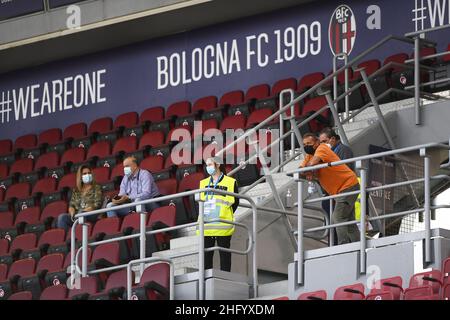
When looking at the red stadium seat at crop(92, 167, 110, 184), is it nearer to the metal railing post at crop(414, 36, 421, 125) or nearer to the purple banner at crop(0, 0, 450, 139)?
the purple banner at crop(0, 0, 450, 139)

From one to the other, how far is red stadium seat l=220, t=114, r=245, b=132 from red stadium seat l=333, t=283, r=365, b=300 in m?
5.57

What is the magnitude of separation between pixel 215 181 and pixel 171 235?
1280 millimetres

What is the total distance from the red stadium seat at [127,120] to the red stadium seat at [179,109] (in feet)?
1.60

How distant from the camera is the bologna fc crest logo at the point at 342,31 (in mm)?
16219

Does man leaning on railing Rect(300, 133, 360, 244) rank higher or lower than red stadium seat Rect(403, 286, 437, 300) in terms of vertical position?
higher

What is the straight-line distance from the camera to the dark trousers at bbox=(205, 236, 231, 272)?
36.4ft

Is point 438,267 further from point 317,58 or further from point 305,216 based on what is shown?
point 317,58

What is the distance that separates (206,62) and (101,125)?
1.58m

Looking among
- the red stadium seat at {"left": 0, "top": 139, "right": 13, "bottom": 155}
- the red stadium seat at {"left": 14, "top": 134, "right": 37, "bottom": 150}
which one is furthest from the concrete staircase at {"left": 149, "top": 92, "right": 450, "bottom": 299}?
the red stadium seat at {"left": 0, "top": 139, "right": 13, "bottom": 155}

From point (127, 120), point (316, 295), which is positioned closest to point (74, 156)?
point (127, 120)

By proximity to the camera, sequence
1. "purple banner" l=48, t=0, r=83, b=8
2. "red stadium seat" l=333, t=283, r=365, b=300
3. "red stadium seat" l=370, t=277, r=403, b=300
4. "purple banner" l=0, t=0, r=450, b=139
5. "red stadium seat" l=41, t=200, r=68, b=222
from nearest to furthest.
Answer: "red stadium seat" l=370, t=277, r=403, b=300 → "red stadium seat" l=333, t=283, r=365, b=300 → "red stadium seat" l=41, t=200, r=68, b=222 → "purple banner" l=0, t=0, r=450, b=139 → "purple banner" l=48, t=0, r=83, b=8

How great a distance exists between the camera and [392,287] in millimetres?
9227

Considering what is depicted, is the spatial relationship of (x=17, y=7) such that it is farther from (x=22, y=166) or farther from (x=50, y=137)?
(x=22, y=166)
